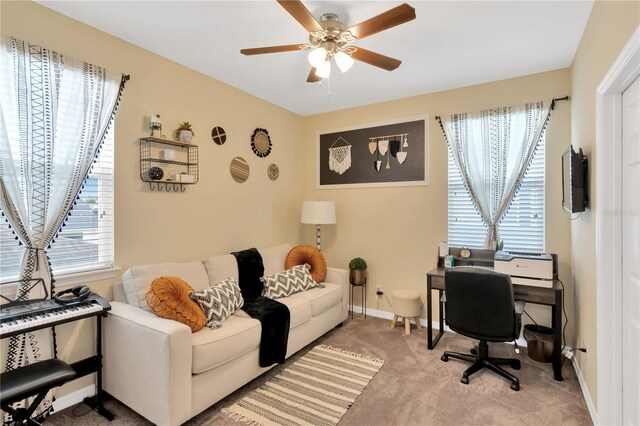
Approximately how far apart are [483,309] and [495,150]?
1700 mm

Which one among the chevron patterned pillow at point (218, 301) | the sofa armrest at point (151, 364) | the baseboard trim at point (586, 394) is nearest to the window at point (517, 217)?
the baseboard trim at point (586, 394)

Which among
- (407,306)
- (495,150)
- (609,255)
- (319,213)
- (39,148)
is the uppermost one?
(495,150)

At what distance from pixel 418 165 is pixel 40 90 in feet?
11.4

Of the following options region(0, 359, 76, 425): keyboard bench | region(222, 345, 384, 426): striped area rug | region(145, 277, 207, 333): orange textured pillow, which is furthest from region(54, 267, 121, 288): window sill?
region(222, 345, 384, 426): striped area rug

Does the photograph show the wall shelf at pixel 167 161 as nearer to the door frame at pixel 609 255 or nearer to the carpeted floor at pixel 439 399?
the carpeted floor at pixel 439 399

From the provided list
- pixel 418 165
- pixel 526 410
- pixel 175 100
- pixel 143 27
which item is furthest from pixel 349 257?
pixel 143 27

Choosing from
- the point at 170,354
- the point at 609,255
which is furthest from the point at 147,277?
the point at 609,255

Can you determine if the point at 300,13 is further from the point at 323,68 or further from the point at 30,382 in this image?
the point at 30,382

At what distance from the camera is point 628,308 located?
1.74 meters

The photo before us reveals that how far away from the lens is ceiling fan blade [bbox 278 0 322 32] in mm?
1621

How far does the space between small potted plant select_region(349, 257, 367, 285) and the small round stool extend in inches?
19.7

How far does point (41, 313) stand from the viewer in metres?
1.84

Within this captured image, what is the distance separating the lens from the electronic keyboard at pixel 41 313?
1686 mm

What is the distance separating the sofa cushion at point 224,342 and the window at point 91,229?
3.40ft
